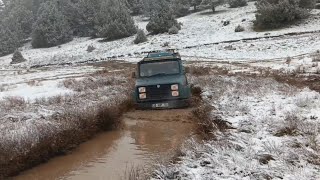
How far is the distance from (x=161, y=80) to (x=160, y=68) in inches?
29.7

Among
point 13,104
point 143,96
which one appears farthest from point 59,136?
point 13,104

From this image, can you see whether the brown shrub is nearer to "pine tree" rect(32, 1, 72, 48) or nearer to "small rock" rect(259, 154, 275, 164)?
"small rock" rect(259, 154, 275, 164)

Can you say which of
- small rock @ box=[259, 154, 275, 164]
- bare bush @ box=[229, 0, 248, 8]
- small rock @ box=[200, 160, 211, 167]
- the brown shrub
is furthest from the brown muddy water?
bare bush @ box=[229, 0, 248, 8]

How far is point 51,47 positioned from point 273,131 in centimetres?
4615

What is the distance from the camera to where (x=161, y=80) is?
13211mm

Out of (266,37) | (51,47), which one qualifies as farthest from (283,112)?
(51,47)

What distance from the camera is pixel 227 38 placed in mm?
35156

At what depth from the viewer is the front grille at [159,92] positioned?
42.5 feet

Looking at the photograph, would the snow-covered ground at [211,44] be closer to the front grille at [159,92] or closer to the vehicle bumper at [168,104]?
the vehicle bumper at [168,104]

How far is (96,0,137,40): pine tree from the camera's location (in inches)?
1775

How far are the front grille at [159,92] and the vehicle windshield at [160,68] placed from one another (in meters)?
0.92

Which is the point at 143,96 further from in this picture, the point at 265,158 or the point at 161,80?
the point at 265,158

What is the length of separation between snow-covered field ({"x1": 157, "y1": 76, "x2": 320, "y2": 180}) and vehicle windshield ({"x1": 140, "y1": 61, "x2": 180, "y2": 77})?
1712 mm

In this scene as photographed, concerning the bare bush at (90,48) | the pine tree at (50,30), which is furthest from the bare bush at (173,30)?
the pine tree at (50,30)
